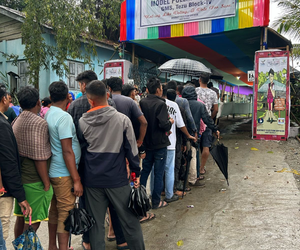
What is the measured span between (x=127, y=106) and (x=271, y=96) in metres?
6.23

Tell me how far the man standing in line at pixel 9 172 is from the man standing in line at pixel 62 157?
0.32m

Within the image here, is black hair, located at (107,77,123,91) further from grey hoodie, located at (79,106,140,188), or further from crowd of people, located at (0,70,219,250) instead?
grey hoodie, located at (79,106,140,188)

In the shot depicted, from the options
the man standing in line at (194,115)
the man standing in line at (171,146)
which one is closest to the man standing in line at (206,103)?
the man standing in line at (194,115)

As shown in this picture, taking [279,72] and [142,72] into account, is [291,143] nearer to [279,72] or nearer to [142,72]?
[279,72]

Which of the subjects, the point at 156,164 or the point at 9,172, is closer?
the point at 9,172

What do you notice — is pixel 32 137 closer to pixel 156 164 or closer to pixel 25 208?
pixel 25 208

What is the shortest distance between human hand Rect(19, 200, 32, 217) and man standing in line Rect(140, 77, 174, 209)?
198 centimetres

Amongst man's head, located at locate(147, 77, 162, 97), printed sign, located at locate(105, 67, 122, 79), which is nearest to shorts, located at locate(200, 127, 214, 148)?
man's head, located at locate(147, 77, 162, 97)

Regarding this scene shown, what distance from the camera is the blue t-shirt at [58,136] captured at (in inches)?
105

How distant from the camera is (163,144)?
13.7ft

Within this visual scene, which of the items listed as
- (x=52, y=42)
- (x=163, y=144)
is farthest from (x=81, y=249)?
(x=52, y=42)

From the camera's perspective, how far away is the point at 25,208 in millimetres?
2545

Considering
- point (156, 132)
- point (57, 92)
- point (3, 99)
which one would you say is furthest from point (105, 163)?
point (156, 132)

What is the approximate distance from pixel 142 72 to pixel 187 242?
9286mm
